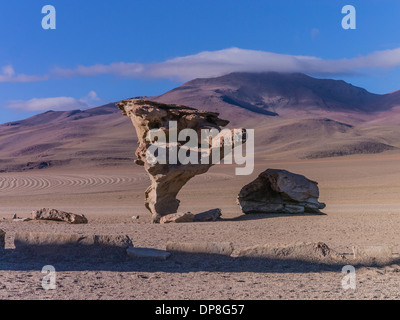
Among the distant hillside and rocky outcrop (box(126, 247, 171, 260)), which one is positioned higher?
the distant hillside

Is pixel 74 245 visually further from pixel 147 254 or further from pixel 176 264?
pixel 176 264

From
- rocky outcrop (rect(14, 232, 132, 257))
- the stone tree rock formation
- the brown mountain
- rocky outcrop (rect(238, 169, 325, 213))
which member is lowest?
rocky outcrop (rect(14, 232, 132, 257))

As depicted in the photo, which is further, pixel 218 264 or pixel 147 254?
pixel 147 254

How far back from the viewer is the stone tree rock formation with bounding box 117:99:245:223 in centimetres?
1328

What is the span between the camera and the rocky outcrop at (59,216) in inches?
517

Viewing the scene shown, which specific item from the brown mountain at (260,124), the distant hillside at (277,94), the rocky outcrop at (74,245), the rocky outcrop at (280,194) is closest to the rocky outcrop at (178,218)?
the rocky outcrop at (280,194)

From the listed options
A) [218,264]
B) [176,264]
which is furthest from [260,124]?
[176,264]

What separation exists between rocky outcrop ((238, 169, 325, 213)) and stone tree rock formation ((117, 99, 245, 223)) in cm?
160

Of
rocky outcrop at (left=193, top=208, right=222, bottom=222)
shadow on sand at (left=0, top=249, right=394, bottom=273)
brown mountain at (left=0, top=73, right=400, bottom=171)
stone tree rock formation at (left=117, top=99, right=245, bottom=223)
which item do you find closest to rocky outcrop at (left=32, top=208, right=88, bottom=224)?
stone tree rock formation at (left=117, top=99, right=245, bottom=223)

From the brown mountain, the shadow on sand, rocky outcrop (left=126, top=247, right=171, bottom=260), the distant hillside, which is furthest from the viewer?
the distant hillside

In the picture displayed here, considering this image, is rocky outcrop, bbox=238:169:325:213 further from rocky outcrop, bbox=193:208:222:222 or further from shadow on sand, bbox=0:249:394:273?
shadow on sand, bbox=0:249:394:273

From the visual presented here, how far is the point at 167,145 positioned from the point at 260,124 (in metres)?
85.6

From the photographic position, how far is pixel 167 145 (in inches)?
534

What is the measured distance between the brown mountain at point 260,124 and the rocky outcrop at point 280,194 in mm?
41028
